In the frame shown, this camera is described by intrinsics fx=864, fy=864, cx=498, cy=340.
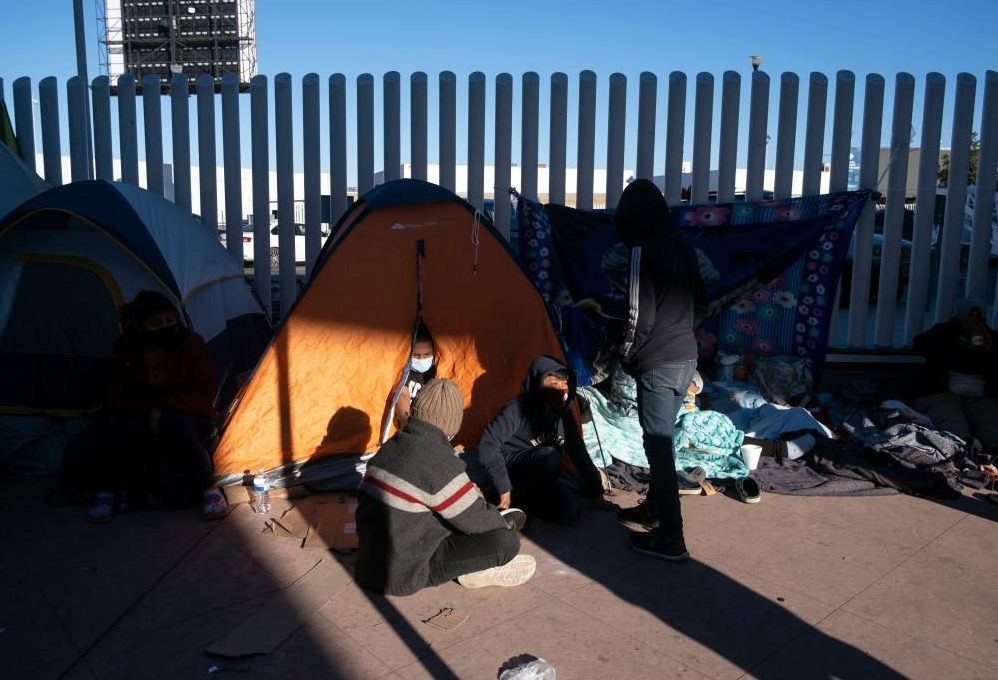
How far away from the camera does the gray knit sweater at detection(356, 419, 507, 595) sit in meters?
3.38

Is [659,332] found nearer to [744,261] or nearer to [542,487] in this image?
[542,487]

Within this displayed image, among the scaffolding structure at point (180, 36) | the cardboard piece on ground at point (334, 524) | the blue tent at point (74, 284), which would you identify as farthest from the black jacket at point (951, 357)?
the scaffolding structure at point (180, 36)

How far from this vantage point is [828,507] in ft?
15.5

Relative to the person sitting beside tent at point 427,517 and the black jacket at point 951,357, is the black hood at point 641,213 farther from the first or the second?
the black jacket at point 951,357

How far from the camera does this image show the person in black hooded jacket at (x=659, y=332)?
387 cm

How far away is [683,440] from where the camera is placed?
5371mm

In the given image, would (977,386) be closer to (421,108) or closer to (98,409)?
(421,108)

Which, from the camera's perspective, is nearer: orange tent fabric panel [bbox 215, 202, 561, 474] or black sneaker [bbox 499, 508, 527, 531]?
black sneaker [bbox 499, 508, 527, 531]

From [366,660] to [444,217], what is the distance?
9.66 feet

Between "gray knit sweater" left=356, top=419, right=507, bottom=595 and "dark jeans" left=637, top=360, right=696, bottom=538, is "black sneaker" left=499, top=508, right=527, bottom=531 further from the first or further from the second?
"dark jeans" left=637, top=360, right=696, bottom=538

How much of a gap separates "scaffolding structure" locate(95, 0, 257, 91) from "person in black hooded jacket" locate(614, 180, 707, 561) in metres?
19.3

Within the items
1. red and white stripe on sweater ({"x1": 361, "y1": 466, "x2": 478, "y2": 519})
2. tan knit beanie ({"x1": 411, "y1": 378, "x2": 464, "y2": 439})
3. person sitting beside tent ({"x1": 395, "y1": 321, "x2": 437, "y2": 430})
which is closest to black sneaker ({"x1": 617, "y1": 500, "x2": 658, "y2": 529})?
red and white stripe on sweater ({"x1": 361, "y1": 466, "x2": 478, "y2": 519})

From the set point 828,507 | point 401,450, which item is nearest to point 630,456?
point 828,507

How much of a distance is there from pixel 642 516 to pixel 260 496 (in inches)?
79.9
